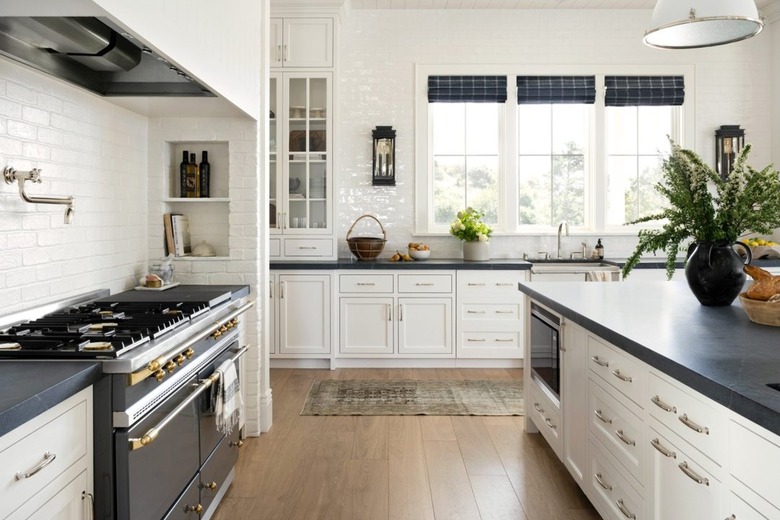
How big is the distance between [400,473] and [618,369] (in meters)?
1.39

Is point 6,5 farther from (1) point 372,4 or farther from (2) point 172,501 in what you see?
(1) point 372,4

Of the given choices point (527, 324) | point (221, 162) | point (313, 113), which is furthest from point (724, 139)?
point (221, 162)

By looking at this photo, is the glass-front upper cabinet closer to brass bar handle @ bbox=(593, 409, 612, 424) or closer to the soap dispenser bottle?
the soap dispenser bottle

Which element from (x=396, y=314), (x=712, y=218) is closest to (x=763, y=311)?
(x=712, y=218)

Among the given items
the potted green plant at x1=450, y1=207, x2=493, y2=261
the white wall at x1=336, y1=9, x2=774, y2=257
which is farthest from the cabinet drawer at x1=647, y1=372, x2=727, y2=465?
the white wall at x1=336, y1=9, x2=774, y2=257

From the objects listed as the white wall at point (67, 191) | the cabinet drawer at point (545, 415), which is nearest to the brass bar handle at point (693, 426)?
the cabinet drawer at point (545, 415)

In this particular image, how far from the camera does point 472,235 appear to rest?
17.3ft

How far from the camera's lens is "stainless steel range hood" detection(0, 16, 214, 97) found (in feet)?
6.51

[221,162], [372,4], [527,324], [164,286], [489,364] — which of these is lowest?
[489,364]

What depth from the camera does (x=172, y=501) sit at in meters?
1.97

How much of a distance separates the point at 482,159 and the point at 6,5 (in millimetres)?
4515

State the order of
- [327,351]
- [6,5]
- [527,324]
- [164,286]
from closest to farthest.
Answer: [6,5] → [164,286] → [527,324] → [327,351]

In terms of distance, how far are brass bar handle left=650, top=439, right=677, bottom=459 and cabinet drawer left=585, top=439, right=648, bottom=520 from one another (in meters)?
0.23

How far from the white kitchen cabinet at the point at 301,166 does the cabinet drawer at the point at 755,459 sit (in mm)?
4103
